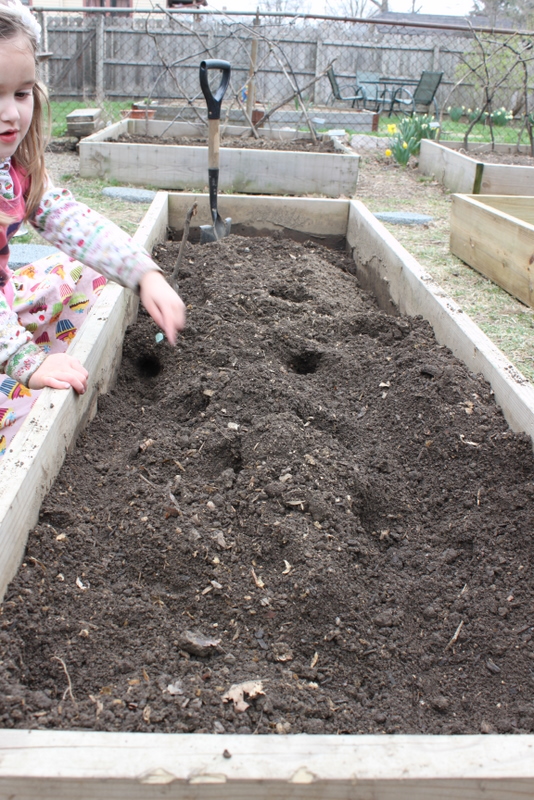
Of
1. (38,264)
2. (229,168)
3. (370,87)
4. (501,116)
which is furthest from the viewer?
(370,87)

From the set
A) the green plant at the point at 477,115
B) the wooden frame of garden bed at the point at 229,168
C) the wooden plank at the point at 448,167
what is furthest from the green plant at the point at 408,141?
the wooden frame of garden bed at the point at 229,168

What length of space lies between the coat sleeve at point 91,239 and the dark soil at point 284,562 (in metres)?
0.43

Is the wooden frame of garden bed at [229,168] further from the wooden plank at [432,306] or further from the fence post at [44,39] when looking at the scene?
the fence post at [44,39]

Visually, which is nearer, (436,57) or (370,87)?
(436,57)

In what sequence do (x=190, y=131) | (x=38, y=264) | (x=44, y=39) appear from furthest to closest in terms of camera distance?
(x=44, y=39) < (x=190, y=131) < (x=38, y=264)

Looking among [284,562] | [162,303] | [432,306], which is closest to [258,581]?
[284,562]

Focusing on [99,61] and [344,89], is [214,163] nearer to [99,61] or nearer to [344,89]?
[99,61]

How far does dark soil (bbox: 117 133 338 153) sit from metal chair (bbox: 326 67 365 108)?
7862mm

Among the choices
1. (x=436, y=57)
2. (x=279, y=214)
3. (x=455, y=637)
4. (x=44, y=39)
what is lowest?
(x=455, y=637)

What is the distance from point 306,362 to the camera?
2441mm

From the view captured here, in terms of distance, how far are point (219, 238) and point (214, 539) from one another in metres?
2.55

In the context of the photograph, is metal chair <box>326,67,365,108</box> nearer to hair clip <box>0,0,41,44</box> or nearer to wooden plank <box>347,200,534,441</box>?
wooden plank <box>347,200,534,441</box>

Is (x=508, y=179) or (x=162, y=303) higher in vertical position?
(x=508, y=179)

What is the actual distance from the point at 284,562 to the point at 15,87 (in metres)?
1.21
